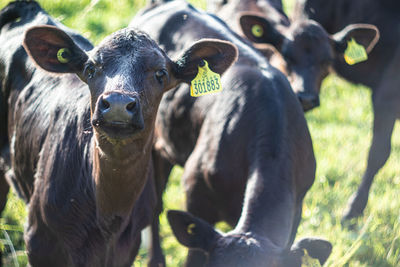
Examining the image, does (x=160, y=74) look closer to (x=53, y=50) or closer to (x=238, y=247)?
(x=53, y=50)

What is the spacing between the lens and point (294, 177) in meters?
4.41

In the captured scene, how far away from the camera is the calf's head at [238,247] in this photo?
3557 mm

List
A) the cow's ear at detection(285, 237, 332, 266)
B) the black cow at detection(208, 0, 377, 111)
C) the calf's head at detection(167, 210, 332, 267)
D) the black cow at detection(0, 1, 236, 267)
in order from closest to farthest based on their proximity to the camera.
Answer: the black cow at detection(0, 1, 236, 267), the calf's head at detection(167, 210, 332, 267), the cow's ear at detection(285, 237, 332, 266), the black cow at detection(208, 0, 377, 111)

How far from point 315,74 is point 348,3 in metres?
1.93

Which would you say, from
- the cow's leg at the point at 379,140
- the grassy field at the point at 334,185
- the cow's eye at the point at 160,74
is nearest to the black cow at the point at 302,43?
the cow's leg at the point at 379,140

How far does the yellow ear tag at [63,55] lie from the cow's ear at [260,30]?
2.74 meters

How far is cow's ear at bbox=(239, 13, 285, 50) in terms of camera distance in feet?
19.8

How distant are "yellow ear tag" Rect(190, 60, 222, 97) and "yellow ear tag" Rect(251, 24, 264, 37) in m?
2.39

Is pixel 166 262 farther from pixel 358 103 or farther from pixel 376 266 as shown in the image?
pixel 358 103

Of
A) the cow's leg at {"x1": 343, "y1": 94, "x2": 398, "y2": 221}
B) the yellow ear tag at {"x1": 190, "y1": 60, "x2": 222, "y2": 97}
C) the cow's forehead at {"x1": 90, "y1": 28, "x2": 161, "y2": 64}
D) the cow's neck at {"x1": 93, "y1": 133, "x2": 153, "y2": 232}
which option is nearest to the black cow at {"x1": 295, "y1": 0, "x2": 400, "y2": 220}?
the cow's leg at {"x1": 343, "y1": 94, "x2": 398, "y2": 221}

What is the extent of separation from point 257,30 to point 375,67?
5.62 ft

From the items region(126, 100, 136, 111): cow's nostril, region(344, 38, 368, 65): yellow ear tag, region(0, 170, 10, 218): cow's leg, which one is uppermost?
region(126, 100, 136, 111): cow's nostril

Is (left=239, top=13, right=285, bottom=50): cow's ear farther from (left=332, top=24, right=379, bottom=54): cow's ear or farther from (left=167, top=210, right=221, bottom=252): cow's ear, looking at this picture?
(left=167, top=210, right=221, bottom=252): cow's ear

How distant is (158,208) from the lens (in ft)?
18.8
